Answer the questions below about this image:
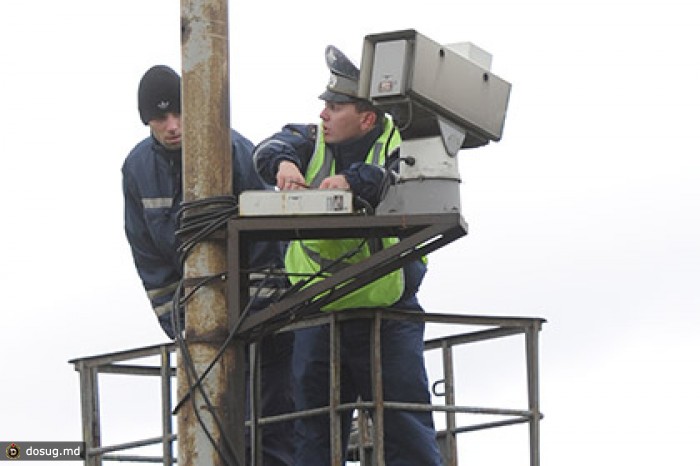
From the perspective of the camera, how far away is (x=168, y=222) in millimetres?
13586

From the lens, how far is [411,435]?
12523 mm

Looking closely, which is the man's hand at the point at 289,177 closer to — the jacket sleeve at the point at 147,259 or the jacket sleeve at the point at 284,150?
the jacket sleeve at the point at 284,150

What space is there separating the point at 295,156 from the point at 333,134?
436mm

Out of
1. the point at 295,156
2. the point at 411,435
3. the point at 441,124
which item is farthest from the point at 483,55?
the point at 411,435

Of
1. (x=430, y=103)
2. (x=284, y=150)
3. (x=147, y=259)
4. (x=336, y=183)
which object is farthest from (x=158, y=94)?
(x=430, y=103)

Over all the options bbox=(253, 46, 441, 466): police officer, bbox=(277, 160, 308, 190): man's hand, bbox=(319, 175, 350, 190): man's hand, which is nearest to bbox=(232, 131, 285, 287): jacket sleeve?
bbox=(253, 46, 441, 466): police officer

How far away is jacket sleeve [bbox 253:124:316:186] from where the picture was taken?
12188 mm

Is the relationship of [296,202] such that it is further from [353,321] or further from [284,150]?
[353,321]

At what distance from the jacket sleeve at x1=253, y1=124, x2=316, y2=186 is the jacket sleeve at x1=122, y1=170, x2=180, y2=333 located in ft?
4.93

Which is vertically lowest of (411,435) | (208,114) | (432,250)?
(411,435)

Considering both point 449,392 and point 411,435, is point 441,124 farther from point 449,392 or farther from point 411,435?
point 449,392

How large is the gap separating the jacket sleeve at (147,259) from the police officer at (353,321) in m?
1.19

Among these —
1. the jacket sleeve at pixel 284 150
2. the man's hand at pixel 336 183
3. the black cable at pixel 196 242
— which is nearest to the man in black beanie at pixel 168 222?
the jacket sleeve at pixel 284 150

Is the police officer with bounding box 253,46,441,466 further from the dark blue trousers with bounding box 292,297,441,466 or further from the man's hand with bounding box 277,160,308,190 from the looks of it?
the man's hand with bounding box 277,160,308,190
